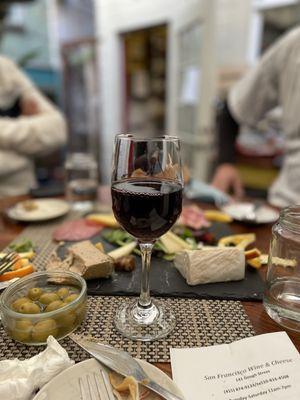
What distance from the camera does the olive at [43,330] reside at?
1.49 feet

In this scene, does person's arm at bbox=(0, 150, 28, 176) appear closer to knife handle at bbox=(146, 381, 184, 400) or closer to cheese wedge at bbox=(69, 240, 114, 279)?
cheese wedge at bbox=(69, 240, 114, 279)

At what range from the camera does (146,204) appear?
485mm

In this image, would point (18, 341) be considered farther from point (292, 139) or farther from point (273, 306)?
point (292, 139)

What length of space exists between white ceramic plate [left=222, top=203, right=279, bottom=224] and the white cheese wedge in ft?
1.09

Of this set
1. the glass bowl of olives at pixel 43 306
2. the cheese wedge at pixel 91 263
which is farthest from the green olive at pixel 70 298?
the cheese wedge at pixel 91 263

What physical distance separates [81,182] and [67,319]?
2.42 ft

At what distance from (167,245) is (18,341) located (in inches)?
14.5

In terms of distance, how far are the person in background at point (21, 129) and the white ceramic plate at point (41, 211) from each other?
0.59 metres

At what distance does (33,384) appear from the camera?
1.26 ft

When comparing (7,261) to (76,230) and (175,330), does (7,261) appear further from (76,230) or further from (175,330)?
(175,330)

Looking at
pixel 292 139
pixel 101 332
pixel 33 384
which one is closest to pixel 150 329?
pixel 101 332

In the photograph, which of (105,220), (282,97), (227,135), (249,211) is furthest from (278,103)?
(105,220)

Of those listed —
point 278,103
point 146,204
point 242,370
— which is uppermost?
point 278,103

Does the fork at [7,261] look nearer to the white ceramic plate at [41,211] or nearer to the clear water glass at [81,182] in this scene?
the white ceramic plate at [41,211]
